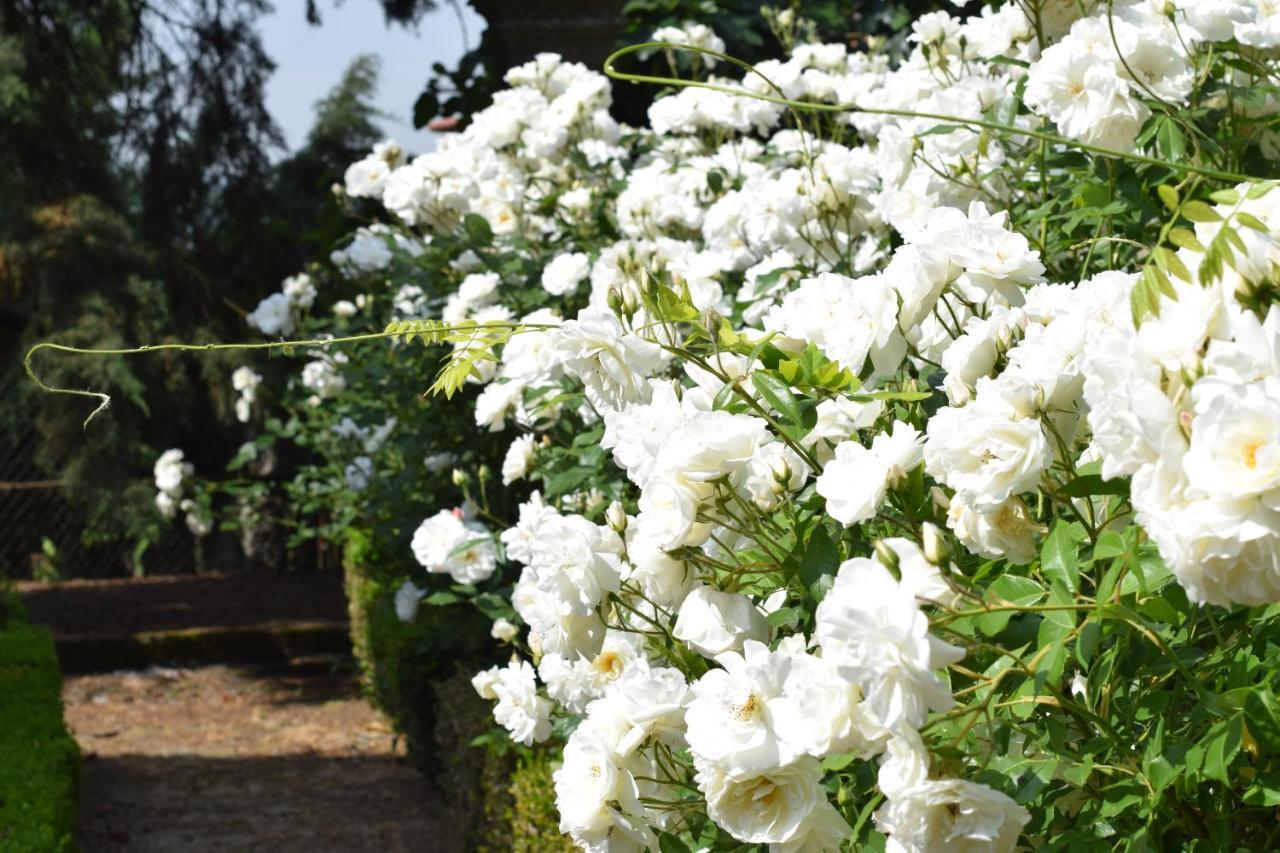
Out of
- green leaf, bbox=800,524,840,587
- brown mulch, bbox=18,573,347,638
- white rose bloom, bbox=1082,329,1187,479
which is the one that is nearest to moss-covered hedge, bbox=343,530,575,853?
green leaf, bbox=800,524,840,587

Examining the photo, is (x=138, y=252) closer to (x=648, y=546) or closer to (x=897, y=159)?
(x=897, y=159)

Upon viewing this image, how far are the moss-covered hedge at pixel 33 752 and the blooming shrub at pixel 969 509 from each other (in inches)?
86.8

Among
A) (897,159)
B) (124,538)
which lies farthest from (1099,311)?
(124,538)

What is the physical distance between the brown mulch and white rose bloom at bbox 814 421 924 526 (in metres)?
9.04

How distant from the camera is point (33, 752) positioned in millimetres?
4750

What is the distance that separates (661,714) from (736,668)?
0.69 feet

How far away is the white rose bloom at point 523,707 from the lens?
6.51 ft

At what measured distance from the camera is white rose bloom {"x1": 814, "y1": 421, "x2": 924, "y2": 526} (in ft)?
3.96

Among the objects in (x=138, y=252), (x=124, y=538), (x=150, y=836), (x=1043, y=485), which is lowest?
(x=124, y=538)

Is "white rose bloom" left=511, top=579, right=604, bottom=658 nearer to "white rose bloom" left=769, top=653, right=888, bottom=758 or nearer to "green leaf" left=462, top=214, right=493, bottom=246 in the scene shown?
"white rose bloom" left=769, top=653, right=888, bottom=758

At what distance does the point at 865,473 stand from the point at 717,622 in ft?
0.66

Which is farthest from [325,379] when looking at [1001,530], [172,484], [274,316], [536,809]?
[1001,530]

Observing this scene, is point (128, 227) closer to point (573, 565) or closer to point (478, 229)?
point (478, 229)

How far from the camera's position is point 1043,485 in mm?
1251
